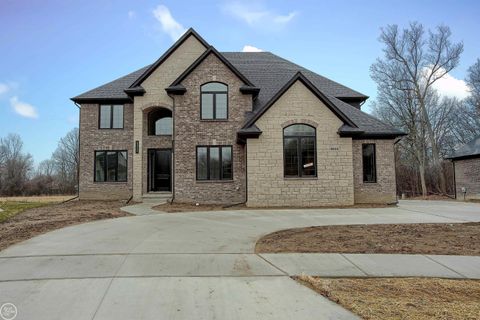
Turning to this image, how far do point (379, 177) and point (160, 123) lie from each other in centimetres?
1322

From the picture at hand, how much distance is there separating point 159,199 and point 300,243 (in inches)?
498

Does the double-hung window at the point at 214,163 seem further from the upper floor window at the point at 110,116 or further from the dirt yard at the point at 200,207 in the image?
the upper floor window at the point at 110,116

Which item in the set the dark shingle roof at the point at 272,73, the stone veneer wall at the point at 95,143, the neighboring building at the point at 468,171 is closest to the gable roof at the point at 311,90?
the dark shingle roof at the point at 272,73

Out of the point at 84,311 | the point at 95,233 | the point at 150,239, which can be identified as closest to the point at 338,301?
the point at 84,311

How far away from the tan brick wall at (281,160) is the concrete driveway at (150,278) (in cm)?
677

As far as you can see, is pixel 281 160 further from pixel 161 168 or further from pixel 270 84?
pixel 161 168

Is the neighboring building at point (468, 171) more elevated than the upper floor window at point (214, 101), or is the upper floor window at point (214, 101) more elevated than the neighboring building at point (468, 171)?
the upper floor window at point (214, 101)

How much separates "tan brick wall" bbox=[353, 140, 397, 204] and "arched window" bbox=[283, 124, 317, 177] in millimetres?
2973

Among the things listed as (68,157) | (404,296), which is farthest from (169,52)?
(68,157)

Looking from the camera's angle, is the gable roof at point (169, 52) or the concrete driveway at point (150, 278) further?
the gable roof at point (169, 52)

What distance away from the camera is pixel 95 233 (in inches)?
382

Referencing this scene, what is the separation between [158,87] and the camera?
2005 cm

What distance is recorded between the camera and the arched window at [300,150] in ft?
57.3

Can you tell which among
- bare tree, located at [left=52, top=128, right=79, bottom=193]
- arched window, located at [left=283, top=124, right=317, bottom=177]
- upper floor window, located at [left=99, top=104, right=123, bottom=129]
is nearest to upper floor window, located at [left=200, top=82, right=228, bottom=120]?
arched window, located at [left=283, top=124, right=317, bottom=177]
